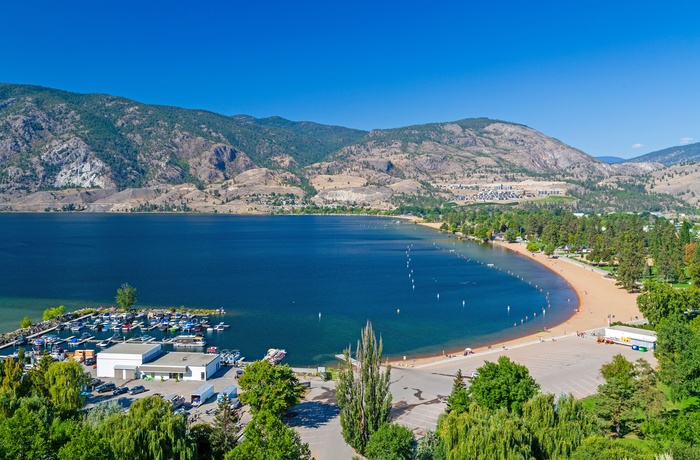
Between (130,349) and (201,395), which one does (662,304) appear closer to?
(201,395)

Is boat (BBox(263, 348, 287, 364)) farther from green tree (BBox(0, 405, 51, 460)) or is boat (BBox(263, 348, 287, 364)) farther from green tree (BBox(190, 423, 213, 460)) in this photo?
green tree (BBox(0, 405, 51, 460))

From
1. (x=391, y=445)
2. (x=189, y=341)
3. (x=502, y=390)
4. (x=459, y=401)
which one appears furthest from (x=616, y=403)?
(x=189, y=341)

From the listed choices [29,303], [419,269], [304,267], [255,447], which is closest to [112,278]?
[29,303]

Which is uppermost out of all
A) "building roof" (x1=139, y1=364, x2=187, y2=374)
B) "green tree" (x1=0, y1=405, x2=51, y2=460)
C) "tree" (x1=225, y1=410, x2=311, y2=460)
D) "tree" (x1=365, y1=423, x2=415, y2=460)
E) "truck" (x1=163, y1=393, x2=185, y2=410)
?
"green tree" (x1=0, y1=405, x2=51, y2=460)

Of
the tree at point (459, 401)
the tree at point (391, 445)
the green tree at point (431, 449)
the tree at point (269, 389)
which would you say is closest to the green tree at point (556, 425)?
the tree at point (459, 401)

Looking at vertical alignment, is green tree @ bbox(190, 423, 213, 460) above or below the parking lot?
above

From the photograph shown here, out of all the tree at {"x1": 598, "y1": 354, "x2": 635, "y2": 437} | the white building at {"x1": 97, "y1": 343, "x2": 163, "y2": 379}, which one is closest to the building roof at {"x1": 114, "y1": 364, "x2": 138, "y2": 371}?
the white building at {"x1": 97, "y1": 343, "x2": 163, "y2": 379}

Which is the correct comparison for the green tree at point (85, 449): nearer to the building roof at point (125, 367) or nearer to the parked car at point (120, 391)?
the parked car at point (120, 391)
